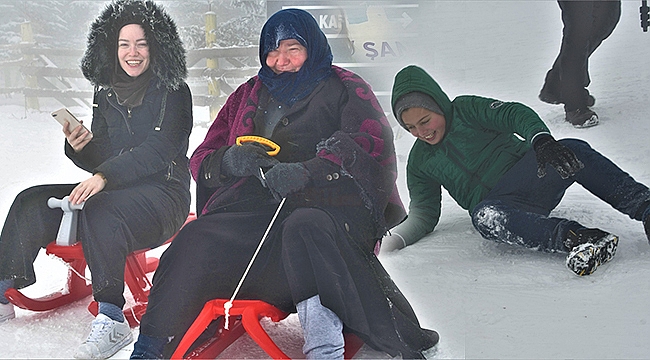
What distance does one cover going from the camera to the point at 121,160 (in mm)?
1212

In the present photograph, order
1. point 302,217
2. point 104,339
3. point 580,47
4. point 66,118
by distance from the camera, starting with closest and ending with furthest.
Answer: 1. point 302,217
2. point 104,339
3. point 66,118
4. point 580,47

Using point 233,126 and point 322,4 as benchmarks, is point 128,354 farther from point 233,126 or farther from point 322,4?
point 322,4

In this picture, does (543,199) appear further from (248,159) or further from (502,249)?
(248,159)

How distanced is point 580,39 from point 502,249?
47 cm

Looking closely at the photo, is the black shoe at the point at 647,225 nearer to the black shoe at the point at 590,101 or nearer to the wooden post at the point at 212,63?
the black shoe at the point at 590,101

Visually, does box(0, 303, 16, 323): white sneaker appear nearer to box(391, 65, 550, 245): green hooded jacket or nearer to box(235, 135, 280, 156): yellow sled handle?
box(235, 135, 280, 156): yellow sled handle

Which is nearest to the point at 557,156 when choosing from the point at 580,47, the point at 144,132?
the point at 580,47

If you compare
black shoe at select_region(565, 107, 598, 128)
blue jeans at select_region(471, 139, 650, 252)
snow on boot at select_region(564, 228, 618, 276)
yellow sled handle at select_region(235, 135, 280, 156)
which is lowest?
snow on boot at select_region(564, 228, 618, 276)

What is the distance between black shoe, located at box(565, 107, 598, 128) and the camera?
133 cm

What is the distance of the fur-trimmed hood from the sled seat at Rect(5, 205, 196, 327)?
32 cm

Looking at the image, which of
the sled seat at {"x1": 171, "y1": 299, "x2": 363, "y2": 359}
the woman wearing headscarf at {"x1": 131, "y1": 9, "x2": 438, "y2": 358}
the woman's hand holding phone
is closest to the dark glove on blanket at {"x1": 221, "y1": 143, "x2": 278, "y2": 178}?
the woman wearing headscarf at {"x1": 131, "y1": 9, "x2": 438, "y2": 358}

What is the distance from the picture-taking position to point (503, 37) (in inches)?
52.2

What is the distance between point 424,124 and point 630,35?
0.50 meters

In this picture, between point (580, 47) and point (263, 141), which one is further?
point (580, 47)
